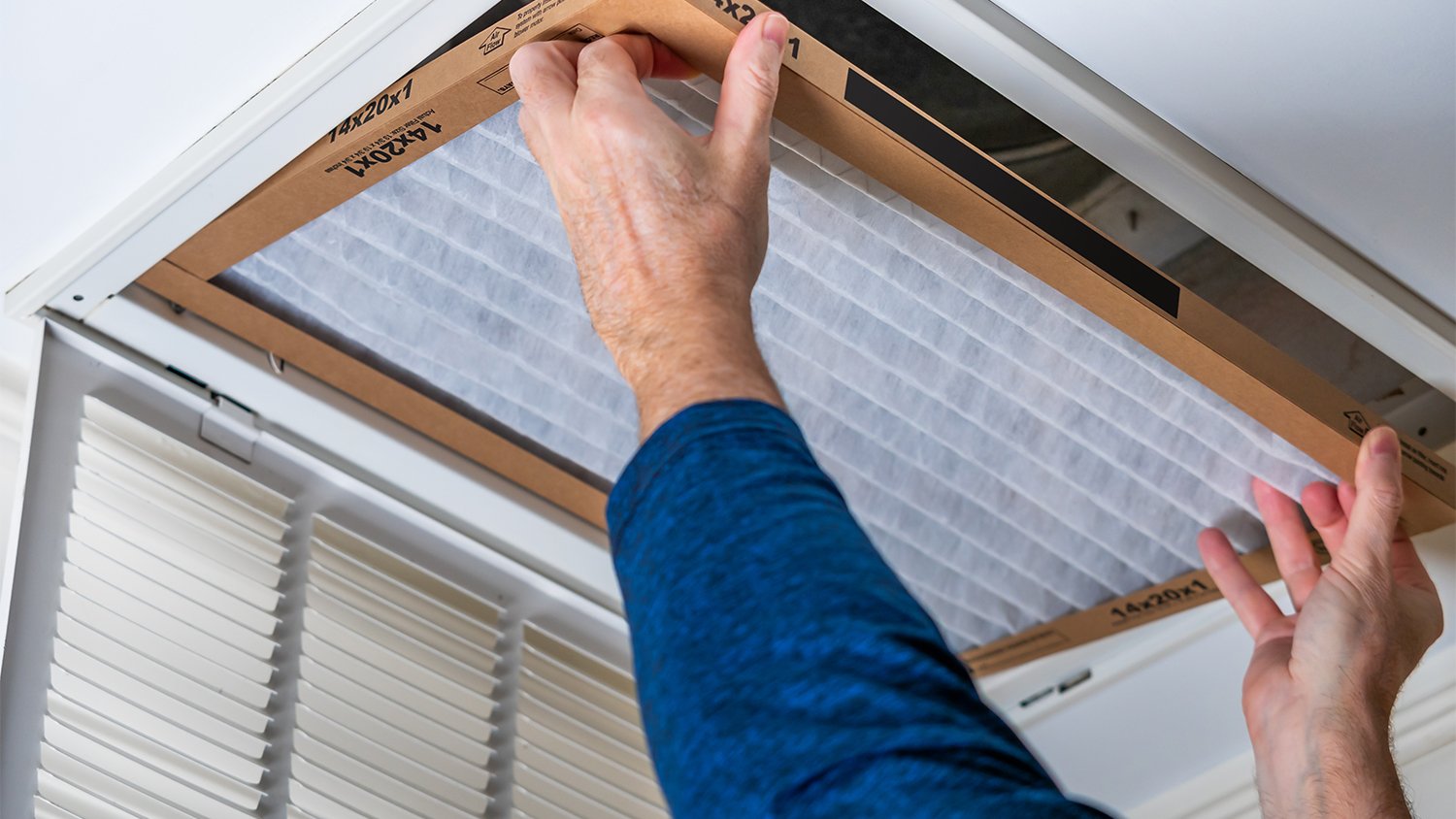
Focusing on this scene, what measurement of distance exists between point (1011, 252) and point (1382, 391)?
48 centimetres

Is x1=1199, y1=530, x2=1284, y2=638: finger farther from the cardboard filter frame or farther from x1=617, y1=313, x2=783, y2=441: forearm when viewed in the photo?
x1=617, y1=313, x2=783, y2=441: forearm

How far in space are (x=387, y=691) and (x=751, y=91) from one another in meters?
0.68

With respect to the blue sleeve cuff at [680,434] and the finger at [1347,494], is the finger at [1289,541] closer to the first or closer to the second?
the finger at [1347,494]

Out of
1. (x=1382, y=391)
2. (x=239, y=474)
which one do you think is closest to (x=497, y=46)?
(x=239, y=474)

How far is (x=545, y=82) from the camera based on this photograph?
81 centimetres

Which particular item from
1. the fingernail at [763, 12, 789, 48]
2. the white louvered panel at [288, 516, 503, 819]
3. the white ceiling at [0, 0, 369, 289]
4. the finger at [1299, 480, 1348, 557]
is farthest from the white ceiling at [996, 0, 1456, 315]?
the white louvered panel at [288, 516, 503, 819]

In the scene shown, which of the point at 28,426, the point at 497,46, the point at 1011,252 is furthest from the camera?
the point at 28,426

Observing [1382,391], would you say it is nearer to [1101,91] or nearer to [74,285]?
[1101,91]

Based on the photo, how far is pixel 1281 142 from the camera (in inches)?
36.5

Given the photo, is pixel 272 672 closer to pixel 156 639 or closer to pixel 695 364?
pixel 156 639

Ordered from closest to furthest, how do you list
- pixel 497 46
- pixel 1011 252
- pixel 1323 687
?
1. pixel 497 46
2. pixel 1011 252
3. pixel 1323 687

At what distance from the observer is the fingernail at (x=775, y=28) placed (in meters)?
0.79

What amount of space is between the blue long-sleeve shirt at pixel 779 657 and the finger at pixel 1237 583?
0.73 meters

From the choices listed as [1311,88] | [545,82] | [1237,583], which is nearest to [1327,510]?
[1237,583]
